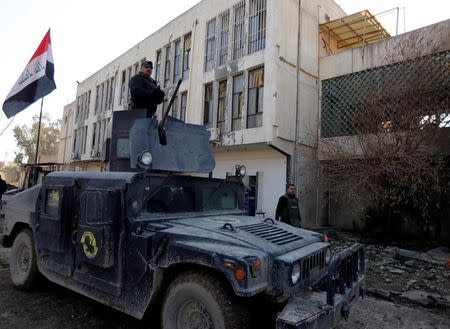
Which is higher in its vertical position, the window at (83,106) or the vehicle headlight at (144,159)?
the window at (83,106)

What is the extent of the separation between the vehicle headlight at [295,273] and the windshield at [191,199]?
1544 millimetres

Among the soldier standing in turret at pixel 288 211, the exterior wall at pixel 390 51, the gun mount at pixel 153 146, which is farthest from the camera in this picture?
the exterior wall at pixel 390 51

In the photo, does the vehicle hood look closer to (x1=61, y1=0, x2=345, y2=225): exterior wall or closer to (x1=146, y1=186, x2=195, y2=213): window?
(x1=146, y1=186, x2=195, y2=213): window

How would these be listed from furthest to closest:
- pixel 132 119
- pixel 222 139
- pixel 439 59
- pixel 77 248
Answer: pixel 222 139 < pixel 439 59 < pixel 132 119 < pixel 77 248

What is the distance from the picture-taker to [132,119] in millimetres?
5086

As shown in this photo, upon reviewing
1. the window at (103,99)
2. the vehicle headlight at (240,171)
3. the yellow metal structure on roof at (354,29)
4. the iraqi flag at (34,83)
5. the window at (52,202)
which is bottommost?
the window at (52,202)

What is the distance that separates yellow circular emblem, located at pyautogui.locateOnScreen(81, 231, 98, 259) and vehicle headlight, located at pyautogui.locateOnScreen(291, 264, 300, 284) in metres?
2.11

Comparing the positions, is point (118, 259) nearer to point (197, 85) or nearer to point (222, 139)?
point (222, 139)

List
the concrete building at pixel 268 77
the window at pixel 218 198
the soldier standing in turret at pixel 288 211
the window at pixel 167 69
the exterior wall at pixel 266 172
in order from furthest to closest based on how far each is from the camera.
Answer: the window at pixel 167 69
the exterior wall at pixel 266 172
the concrete building at pixel 268 77
the soldier standing in turret at pixel 288 211
the window at pixel 218 198

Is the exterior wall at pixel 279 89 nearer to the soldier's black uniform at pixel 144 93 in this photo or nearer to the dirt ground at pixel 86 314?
the soldier's black uniform at pixel 144 93

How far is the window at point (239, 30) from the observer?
1456 cm

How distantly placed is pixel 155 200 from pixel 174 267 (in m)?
0.83

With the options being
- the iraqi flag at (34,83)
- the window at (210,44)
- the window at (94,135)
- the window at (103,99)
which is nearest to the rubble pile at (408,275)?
the iraqi flag at (34,83)

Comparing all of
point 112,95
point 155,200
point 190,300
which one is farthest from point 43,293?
point 112,95
